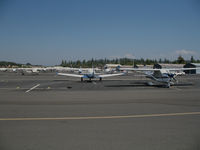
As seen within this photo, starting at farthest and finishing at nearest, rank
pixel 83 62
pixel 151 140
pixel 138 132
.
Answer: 1. pixel 83 62
2. pixel 138 132
3. pixel 151 140

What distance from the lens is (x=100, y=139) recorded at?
4.58 meters

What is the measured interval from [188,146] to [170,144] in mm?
461

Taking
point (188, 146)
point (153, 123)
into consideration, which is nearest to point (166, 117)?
point (153, 123)

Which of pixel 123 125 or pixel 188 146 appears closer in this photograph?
pixel 188 146

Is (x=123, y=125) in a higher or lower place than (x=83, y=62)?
lower

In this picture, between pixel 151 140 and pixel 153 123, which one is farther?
pixel 153 123

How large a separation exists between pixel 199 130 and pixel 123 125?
2.59m

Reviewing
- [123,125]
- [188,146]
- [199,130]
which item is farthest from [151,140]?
[199,130]

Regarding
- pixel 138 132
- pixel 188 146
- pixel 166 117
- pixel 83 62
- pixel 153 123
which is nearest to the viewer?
pixel 188 146

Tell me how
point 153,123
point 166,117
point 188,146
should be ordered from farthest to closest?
point 166,117 < point 153,123 < point 188,146

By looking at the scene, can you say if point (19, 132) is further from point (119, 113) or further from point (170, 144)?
point (170, 144)

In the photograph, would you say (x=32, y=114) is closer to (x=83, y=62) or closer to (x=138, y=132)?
(x=138, y=132)

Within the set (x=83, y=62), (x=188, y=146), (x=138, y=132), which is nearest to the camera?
(x=188, y=146)

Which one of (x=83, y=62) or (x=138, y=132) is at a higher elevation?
(x=83, y=62)
